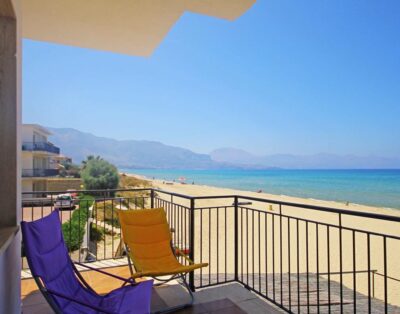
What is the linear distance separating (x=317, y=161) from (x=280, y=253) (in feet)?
250

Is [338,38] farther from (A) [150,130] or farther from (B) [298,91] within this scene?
(A) [150,130]

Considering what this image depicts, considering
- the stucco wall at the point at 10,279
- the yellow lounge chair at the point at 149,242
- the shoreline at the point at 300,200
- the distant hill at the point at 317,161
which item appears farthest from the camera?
the distant hill at the point at 317,161

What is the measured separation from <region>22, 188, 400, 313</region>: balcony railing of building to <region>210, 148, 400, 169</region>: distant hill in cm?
5965

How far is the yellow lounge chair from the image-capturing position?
109 inches

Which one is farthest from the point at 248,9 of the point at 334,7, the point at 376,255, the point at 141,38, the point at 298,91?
the point at 298,91

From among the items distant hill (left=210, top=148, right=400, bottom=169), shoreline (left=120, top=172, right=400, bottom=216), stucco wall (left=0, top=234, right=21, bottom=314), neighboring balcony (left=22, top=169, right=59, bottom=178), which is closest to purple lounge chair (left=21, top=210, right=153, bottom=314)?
stucco wall (left=0, top=234, right=21, bottom=314)

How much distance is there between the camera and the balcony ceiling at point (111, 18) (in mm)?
2766

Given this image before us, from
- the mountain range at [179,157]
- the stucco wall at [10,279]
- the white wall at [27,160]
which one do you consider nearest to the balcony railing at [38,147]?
the white wall at [27,160]

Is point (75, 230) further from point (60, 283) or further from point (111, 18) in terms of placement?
point (60, 283)

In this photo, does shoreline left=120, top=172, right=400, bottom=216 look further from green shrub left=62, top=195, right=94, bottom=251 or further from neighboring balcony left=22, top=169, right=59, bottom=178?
neighboring balcony left=22, top=169, right=59, bottom=178

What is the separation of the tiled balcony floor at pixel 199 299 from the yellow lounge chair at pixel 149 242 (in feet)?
0.40

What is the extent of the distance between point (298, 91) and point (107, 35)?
40464mm

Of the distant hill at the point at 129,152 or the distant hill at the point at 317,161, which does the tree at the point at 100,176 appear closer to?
the distant hill at the point at 317,161

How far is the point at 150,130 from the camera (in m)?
101
